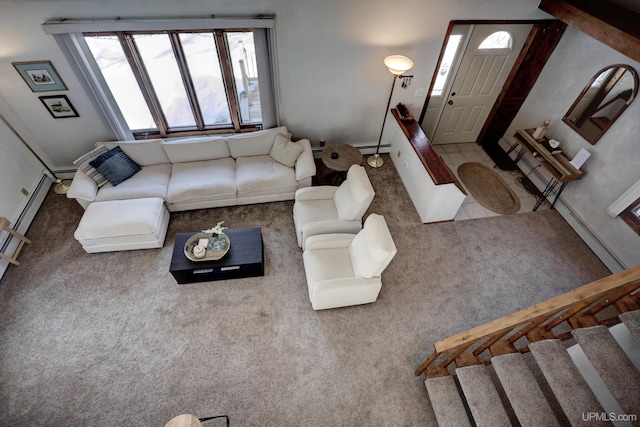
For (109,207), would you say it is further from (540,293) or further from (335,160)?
(540,293)

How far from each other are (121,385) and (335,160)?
11.2 feet

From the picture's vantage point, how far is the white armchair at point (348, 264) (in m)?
2.84

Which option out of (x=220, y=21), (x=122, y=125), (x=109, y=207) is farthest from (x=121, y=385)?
(x=220, y=21)

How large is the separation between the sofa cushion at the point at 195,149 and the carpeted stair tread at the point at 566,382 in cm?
401

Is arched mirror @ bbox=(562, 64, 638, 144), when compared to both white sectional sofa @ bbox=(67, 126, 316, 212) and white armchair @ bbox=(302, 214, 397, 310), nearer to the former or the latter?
white armchair @ bbox=(302, 214, 397, 310)

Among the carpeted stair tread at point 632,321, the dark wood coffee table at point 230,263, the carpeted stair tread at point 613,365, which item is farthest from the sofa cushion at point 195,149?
the carpeted stair tread at point 632,321

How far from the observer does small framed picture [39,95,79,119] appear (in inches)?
147

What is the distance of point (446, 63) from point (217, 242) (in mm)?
3963

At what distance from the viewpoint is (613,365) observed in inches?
83.0

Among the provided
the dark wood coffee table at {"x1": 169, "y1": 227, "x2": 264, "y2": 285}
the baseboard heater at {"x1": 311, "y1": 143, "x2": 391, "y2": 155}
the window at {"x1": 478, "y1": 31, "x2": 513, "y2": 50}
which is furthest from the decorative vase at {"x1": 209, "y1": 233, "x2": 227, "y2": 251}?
the window at {"x1": 478, "y1": 31, "x2": 513, "y2": 50}

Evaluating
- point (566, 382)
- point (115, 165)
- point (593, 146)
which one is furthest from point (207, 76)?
point (593, 146)

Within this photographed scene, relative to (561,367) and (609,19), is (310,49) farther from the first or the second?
(561,367)

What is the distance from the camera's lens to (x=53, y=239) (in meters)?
3.85

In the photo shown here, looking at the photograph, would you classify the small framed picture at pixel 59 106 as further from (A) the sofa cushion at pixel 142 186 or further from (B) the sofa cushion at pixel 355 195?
(B) the sofa cushion at pixel 355 195
